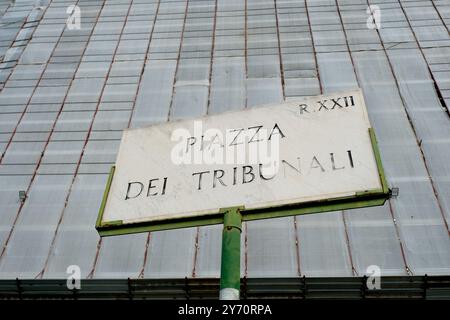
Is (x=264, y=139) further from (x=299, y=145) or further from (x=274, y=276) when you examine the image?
(x=274, y=276)

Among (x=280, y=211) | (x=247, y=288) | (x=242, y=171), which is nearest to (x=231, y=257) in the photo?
(x=280, y=211)

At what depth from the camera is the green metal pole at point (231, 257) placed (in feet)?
11.4

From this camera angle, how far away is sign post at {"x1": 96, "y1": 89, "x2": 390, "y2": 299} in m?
3.80

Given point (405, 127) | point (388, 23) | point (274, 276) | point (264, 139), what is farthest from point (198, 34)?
point (264, 139)

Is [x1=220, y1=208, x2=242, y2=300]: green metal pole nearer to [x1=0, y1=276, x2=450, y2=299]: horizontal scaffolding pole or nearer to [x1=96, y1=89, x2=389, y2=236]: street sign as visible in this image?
[x1=96, y1=89, x2=389, y2=236]: street sign

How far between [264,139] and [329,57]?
47.4 feet

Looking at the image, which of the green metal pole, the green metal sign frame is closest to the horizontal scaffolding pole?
the green metal sign frame

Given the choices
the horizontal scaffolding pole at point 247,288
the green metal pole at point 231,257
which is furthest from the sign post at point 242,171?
the horizontal scaffolding pole at point 247,288

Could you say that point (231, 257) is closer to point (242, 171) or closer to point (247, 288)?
point (242, 171)

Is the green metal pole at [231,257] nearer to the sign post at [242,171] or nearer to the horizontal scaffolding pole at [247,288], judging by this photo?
the sign post at [242,171]

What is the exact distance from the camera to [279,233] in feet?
40.2

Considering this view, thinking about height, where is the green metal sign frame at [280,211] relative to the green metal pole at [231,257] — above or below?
above

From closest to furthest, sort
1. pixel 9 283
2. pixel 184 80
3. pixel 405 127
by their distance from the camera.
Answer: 1. pixel 9 283
2. pixel 405 127
3. pixel 184 80

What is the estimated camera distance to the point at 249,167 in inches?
163
